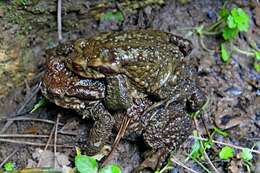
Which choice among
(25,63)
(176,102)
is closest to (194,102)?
(176,102)

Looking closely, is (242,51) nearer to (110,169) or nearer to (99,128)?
(99,128)

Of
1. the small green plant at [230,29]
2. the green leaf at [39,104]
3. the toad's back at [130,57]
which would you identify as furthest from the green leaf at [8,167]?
the small green plant at [230,29]

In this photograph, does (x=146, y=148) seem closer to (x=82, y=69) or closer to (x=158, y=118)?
(x=158, y=118)

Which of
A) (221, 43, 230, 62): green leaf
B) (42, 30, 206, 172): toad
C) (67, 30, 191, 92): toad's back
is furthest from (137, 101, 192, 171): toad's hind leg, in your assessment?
(221, 43, 230, 62): green leaf

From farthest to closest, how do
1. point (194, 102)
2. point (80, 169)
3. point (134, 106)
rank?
point (194, 102) → point (134, 106) → point (80, 169)

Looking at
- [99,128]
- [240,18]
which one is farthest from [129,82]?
[240,18]

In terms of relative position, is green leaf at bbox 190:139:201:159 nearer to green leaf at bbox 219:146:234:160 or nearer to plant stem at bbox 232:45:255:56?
green leaf at bbox 219:146:234:160

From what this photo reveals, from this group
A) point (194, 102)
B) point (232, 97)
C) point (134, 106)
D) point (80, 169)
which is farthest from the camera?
point (232, 97)
